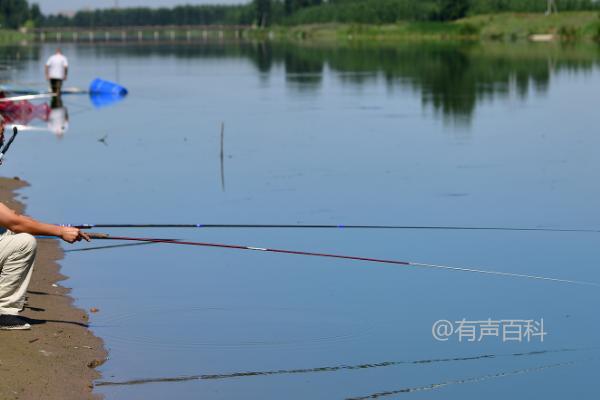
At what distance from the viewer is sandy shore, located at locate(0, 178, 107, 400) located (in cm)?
755

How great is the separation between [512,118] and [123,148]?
9859 millimetres

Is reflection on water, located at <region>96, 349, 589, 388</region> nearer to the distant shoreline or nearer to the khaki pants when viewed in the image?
the khaki pants

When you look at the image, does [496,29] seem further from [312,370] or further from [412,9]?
[312,370]

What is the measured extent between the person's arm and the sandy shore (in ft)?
2.62

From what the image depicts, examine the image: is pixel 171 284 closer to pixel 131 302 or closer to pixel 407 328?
pixel 131 302

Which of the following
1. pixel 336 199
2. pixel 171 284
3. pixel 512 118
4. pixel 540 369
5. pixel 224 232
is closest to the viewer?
pixel 540 369

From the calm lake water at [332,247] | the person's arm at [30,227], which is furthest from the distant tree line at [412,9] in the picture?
the person's arm at [30,227]

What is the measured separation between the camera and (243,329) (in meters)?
9.74

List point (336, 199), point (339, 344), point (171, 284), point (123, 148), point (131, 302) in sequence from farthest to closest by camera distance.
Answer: point (123, 148), point (336, 199), point (171, 284), point (131, 302), point (339, 344)

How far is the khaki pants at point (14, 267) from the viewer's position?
8.14 m

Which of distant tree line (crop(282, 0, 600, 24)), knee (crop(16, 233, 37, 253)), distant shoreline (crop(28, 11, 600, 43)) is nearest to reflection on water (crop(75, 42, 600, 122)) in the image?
knee (crop(16, 233, 37, 253))

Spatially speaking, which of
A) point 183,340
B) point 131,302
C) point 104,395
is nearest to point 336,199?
point 131,302

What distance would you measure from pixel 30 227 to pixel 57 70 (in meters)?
28.4

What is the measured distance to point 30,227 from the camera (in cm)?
812
